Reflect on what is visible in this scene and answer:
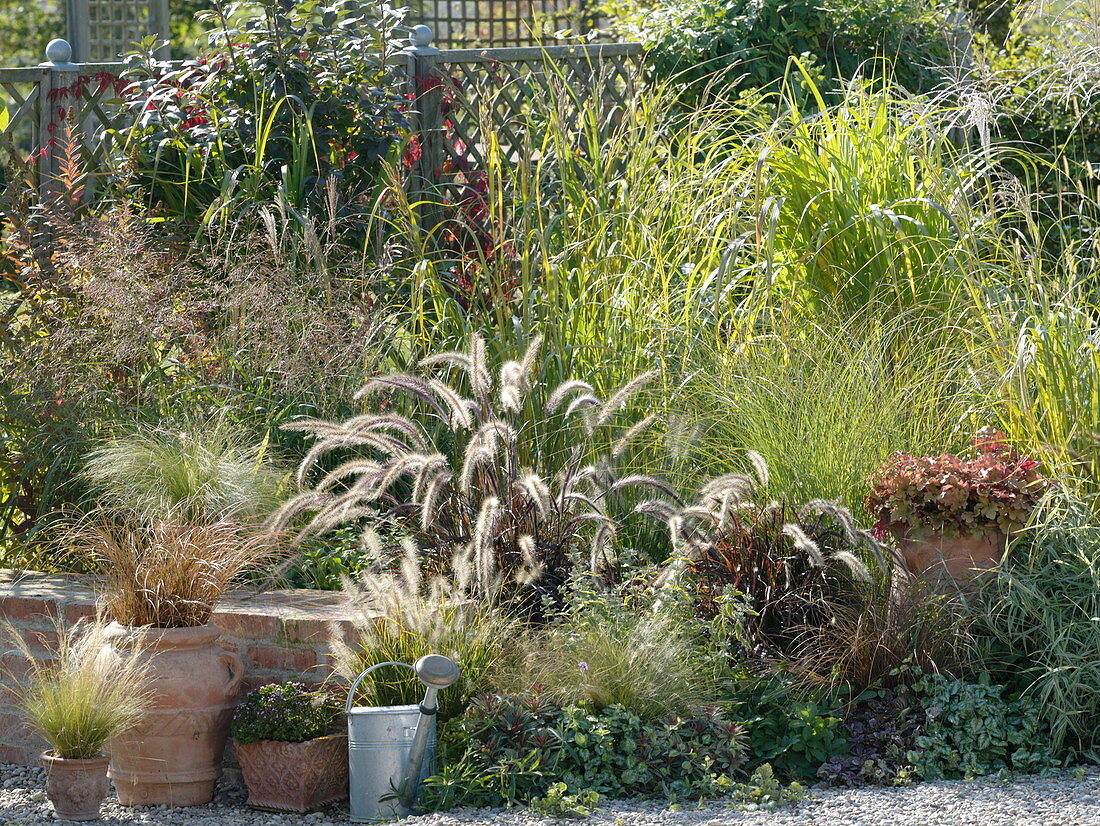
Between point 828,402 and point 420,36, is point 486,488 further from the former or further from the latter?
point 420,36

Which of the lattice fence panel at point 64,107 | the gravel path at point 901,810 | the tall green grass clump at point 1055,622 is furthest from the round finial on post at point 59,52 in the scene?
the tall green grass clump at point 1055,622

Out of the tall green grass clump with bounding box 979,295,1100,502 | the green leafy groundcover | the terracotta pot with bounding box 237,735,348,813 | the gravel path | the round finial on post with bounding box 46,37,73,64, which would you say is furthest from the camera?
the round finial on post with bounding box 46,37,73,64

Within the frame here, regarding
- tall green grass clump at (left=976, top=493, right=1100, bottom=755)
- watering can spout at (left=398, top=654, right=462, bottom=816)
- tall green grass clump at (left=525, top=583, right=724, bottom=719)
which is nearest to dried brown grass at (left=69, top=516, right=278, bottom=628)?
watering can spout at (left=398, top=654, right=462, bottom=816)

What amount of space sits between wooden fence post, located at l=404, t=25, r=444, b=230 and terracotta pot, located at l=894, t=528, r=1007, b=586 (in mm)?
3403

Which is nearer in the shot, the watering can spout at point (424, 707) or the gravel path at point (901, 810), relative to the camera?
the gravel path at point (901, 810)

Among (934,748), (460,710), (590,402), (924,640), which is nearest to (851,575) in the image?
(924,640)

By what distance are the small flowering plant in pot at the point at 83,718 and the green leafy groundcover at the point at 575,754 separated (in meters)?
0.90

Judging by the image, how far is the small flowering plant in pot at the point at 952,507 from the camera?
4.20m

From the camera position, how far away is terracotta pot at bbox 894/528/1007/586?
4297mm

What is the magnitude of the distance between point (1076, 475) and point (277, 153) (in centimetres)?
381

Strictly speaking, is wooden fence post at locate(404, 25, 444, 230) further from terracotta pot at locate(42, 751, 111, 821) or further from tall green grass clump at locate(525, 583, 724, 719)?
terracotta pot at locate(42, 751, 111, 821)

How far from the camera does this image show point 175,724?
4.09m

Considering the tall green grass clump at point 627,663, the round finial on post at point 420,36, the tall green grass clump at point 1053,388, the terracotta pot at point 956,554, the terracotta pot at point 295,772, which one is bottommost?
the terracotta pot at point 295,772

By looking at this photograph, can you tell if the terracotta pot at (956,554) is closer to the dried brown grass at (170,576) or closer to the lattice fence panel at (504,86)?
the dried brown grass at (170,576)
